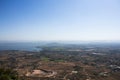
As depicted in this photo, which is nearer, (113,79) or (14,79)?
(14,79)

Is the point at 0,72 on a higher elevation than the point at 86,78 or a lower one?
higher

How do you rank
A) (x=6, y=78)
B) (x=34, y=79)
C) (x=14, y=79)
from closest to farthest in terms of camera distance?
(x=6, y=78) < (x=14, y=79) < (x=34, y=79)

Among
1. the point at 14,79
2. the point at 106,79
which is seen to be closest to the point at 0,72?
the point at 14,79

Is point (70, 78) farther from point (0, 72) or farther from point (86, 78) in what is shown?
point (0, 72)

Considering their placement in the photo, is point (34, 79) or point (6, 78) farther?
point (34, 79)

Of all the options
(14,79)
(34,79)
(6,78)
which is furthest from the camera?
(34,79)

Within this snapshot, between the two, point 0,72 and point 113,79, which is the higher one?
point 0,72

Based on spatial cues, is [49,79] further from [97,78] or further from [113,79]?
[113,79]

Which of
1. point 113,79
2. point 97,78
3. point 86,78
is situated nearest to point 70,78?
point 86,78

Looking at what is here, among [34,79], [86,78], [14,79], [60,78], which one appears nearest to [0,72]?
[14,79]
